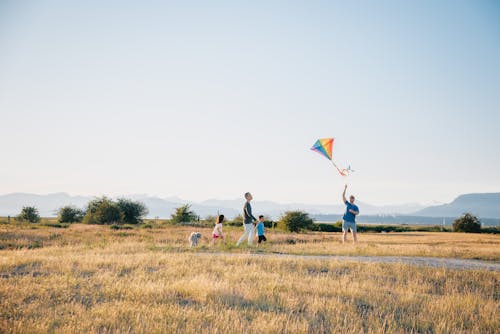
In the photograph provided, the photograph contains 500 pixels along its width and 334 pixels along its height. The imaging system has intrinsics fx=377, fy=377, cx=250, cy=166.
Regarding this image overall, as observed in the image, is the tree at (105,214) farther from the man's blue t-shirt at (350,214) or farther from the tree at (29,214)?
the man's blue t-shirt at (350,214)

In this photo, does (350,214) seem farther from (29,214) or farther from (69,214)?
(29,214)

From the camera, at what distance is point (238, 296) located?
816 centimetres

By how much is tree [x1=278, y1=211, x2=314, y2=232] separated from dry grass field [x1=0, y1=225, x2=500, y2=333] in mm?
27080

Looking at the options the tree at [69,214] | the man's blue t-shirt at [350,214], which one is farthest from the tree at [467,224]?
the tree at [69,214]

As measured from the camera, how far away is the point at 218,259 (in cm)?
1271

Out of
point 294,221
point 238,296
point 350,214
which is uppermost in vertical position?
point 350,214

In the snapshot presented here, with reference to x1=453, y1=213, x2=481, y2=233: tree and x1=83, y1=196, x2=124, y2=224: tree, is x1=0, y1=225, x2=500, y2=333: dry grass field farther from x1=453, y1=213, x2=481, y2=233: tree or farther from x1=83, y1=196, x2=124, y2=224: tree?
x1=453, y1=213, x2=481, y2=233: tree

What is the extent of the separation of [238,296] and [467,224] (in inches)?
2002

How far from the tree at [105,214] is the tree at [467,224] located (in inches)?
1747

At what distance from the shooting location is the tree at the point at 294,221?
39.3 meters

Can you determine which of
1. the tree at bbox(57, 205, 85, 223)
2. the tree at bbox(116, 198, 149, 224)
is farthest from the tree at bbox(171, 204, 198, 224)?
the tree at bbox(57, 205, 85, 223)

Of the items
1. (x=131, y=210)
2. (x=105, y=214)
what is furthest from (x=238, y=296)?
(x=131, y=210)

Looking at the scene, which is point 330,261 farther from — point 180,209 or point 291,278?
point 180,209

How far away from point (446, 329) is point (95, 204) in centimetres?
4992
